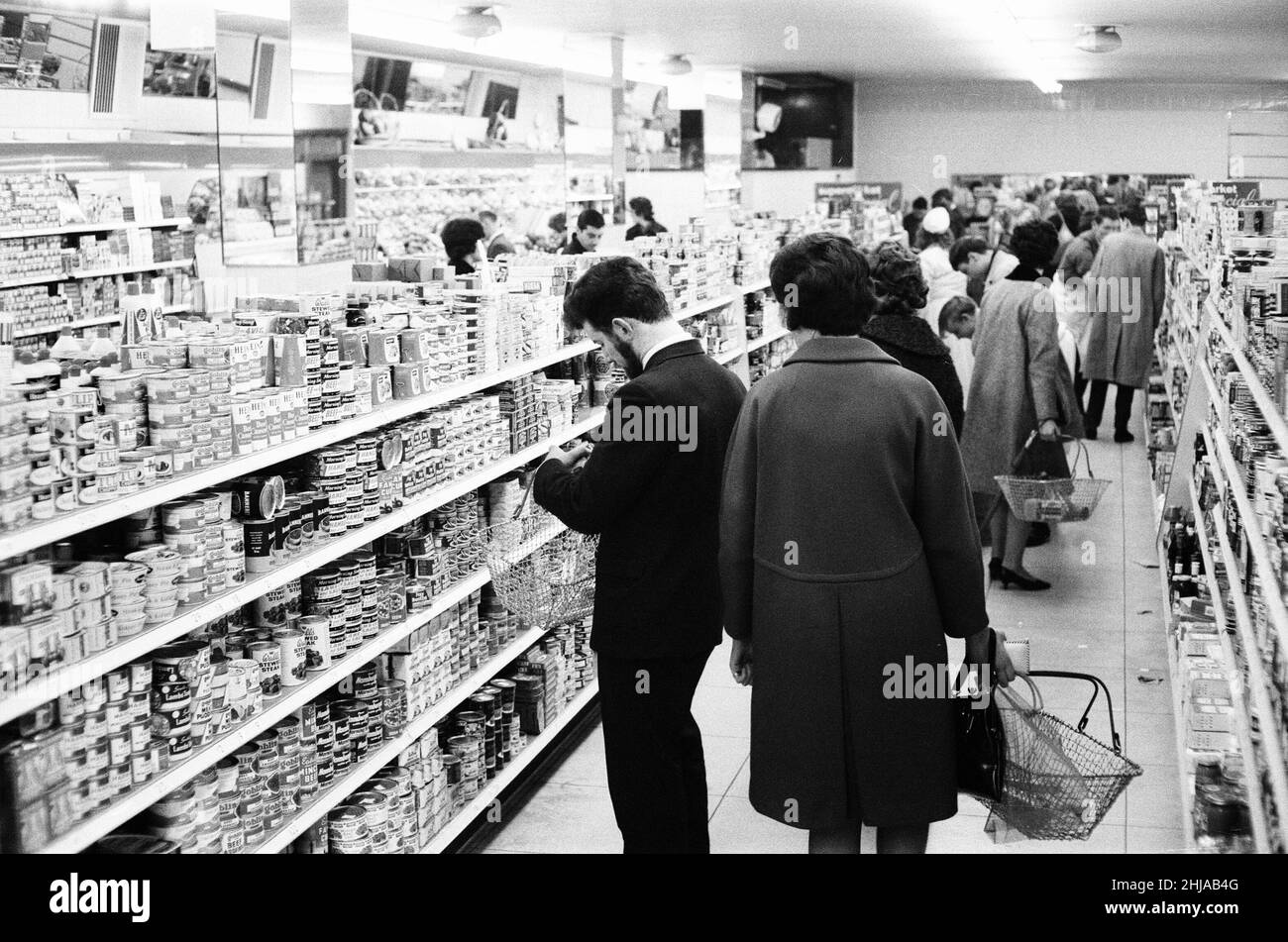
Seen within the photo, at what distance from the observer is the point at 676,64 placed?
15086 mm

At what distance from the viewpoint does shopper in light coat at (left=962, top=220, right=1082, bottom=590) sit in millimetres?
6883

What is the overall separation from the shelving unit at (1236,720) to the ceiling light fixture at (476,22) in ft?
21.5

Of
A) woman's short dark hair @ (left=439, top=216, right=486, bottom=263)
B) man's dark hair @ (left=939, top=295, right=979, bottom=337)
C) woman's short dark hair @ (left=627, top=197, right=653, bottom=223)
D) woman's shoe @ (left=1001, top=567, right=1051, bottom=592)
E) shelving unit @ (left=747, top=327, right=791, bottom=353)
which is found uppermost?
woman's short dark hair @ (left=627, top=197, right=653, bottom=223)

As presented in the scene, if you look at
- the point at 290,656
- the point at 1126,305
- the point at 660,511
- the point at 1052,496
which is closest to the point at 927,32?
the point at 1126,305

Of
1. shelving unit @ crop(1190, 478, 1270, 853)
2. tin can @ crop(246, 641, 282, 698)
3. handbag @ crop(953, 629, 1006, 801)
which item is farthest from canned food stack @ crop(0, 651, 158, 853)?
shelving unit @ crop(1190, 478, 1270, 853)

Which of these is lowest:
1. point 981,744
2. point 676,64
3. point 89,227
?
point 981,744

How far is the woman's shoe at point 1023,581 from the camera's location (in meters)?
7.50

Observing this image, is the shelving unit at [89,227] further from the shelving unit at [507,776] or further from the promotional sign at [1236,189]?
the promotional sign at [1236,189]

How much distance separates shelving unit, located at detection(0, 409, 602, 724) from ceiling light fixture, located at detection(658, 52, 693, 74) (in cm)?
1084

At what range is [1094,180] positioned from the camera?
1902cm

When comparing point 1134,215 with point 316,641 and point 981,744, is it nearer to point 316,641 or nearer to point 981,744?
point 981,744

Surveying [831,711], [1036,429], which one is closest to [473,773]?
[831,711]

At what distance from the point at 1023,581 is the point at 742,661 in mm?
4514

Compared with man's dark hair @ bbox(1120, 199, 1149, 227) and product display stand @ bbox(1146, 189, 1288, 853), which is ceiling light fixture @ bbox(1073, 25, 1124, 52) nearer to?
man's dark hair @ bbox(1120, 199, 1149, 227)
